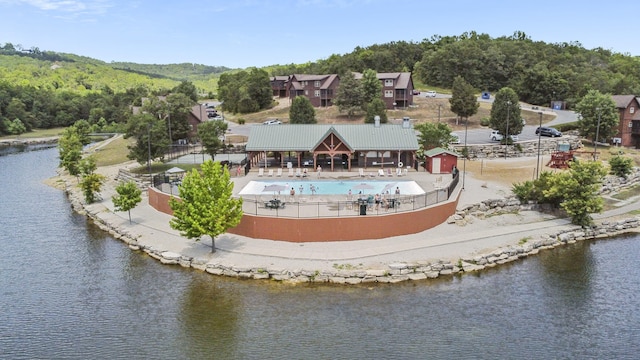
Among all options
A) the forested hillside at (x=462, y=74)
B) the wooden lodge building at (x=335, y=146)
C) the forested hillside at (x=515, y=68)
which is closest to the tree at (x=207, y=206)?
the wooden lodge building at (x=335, y=146)

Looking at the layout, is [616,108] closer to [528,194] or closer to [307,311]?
[528,194]

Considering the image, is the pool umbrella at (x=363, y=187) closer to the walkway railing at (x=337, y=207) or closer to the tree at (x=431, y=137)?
the walkway railing at (x=337, y=207)

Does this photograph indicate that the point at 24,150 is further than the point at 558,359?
Yes

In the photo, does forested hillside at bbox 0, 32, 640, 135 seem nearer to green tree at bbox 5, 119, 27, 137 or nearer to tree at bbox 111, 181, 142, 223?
green tree at bbox 5, 119, 27, 137

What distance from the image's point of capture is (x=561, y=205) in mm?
37750

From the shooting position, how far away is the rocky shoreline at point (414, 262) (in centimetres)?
2839

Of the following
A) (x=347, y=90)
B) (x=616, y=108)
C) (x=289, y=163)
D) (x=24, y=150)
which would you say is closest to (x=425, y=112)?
(x=347, y=90)

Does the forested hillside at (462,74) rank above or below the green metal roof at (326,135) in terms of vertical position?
above

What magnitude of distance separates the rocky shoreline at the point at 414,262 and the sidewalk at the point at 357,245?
0.40m

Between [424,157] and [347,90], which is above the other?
[347,90]

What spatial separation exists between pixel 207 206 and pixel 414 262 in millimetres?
13092

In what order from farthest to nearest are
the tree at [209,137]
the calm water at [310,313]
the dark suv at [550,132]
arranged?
1. the dark suv at [550,132]
2. the tree at [209,137]
3. the calm water at [310,313]

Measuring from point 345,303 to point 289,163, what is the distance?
79.8 feet

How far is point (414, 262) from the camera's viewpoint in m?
29.8
